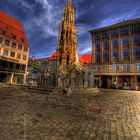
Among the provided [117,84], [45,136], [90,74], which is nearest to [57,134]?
[45,136]

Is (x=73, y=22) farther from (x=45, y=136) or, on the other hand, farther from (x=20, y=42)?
(x=45, y=136)

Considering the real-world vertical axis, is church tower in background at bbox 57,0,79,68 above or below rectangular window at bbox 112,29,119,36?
below

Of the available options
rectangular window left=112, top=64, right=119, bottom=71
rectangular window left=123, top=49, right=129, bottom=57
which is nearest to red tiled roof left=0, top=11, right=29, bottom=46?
rectangular window left=112, top=64, right=119, bottom=71

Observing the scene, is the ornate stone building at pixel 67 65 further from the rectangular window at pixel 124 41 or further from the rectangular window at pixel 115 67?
the rectangular window at pixel 124 41

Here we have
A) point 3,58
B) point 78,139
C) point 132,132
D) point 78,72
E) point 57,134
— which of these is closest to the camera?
point 78,139

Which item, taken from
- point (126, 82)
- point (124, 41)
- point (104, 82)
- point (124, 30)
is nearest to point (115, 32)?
point (124, 30)

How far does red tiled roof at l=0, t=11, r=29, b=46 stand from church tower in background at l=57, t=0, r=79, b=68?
19.3 m

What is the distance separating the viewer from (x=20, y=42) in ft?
138

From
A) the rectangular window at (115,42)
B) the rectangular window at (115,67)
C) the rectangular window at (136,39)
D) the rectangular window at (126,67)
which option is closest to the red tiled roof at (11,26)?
the rectangular window at (115,42)

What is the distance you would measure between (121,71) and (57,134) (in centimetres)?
3738

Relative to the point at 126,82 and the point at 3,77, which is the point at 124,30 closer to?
the point at 126,82

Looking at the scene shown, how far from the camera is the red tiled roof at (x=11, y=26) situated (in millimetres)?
39237

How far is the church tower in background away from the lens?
2933cm

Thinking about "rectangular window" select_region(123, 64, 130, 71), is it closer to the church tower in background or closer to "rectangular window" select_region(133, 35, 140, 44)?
"rectangular window" select_region(133, 35, 140, 44)
